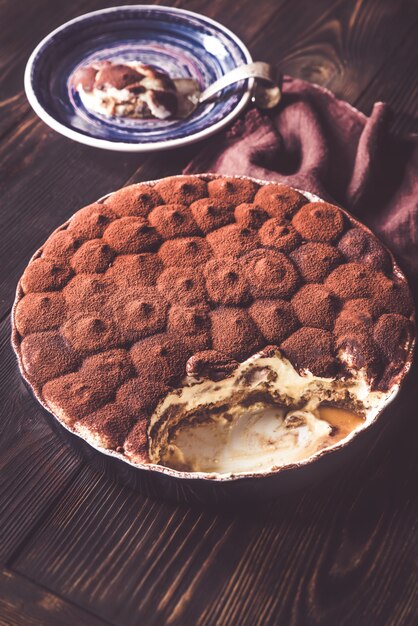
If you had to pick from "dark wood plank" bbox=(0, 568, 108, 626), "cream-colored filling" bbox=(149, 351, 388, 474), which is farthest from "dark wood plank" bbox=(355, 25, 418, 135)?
"dark wood plank" bbox=(0, 568, 108, 626)

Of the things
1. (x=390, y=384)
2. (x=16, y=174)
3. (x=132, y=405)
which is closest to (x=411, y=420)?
(x=390, y=384)

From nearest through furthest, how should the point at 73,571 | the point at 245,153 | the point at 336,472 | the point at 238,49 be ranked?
the point at 73,571 < the point at 336,472 < the point at 245,153 < the point at 238,49

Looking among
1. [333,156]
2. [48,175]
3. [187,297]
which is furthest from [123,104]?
[187,297]

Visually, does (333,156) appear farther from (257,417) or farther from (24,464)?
(24,464)

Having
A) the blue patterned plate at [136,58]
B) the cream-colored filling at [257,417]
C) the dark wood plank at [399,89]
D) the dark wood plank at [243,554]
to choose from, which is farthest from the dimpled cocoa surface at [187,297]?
the dark wood plank at [399,89]

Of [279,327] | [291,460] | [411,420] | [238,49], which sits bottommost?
[411,420]

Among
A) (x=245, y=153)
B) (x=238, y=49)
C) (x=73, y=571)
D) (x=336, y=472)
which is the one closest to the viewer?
(x=73, y=571)

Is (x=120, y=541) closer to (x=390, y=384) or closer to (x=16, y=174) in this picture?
(x=390, y=384)

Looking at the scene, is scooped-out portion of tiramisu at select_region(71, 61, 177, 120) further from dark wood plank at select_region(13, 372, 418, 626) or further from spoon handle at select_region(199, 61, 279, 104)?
dark wood plank at select_region(13, 372, 418, 626)

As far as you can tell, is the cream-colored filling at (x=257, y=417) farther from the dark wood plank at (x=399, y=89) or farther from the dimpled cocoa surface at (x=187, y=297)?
the dark wood plank at (x=399, y=89)
